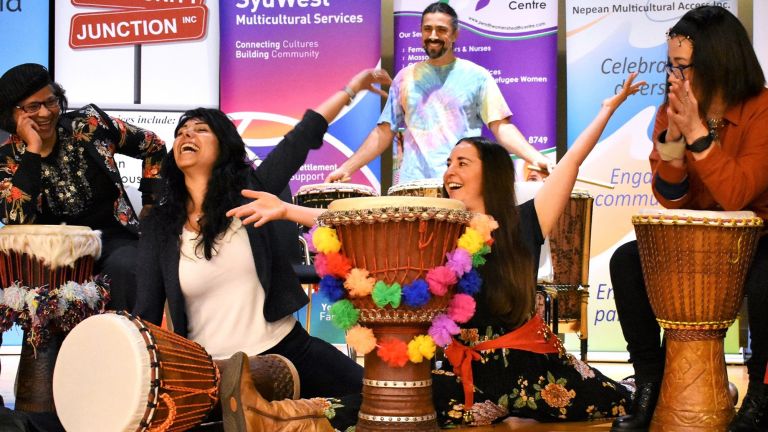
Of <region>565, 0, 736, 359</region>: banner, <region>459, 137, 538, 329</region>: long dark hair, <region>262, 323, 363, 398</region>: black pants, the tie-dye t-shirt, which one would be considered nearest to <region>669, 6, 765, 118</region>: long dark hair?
<region>459, 137, 538, 329</region>: long dark hair

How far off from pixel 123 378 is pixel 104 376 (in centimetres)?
7

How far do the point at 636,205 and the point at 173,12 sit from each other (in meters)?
3.46

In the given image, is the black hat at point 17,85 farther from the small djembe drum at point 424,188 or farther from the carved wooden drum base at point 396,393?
the carved wooden drum base at point 396,393

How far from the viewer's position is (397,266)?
2.50 metres

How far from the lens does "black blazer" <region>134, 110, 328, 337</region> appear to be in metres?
2.98

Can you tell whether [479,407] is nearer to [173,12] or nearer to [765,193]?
[765,193]

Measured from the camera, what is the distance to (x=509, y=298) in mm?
3000

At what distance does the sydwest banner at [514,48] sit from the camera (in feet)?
20.2

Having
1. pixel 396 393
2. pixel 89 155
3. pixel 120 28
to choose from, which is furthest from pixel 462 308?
pixel 120 28

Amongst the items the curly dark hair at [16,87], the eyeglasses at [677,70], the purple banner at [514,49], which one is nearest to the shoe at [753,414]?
the eyeglasses at [677,70]

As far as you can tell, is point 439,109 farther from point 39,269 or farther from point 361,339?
point 361,339

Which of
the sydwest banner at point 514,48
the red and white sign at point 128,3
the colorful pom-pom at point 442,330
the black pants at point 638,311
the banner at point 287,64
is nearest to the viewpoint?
the colorful pom-pom at point 442,330

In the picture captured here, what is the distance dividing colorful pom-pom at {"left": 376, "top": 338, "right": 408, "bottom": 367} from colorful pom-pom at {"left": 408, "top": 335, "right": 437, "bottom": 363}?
0.01 metres

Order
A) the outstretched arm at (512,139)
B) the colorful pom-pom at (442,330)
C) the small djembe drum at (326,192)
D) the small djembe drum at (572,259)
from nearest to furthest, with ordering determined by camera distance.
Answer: the colorful pom-pom at (442,330)
the small djembe drum at (572,259)
the outstretched arm at (512,139)
the small djembe drum at (326,192)
